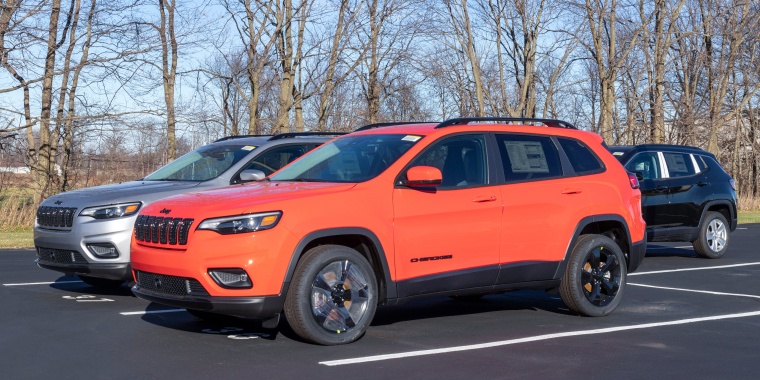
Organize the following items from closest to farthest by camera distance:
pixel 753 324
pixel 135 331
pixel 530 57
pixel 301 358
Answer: pixel 301 358 < pixel 135 331 < pixel 753 324 < pixel 530 57

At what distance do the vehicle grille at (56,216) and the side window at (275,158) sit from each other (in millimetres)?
2050

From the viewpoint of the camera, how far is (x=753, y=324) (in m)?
6.85

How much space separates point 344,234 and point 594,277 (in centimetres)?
283

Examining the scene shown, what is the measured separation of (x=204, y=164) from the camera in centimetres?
939

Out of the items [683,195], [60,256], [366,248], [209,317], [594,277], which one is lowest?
[209,317]

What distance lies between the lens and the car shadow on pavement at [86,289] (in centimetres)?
863

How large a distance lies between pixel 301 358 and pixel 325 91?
22046 millimetres

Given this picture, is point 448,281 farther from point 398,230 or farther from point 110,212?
point 110,212

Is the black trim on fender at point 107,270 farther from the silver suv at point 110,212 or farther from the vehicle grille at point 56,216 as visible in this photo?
the vehicle grille at point 56,216

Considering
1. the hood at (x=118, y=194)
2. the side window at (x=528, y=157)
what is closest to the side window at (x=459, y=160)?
the side window at (x=528, y=157)

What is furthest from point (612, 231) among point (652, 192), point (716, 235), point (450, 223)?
point (716, 235)

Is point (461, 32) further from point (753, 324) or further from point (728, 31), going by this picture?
point (753, 324)

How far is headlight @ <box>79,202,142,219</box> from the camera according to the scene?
25.7 ft

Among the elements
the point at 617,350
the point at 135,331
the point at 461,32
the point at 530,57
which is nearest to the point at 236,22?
the point at 461,32
